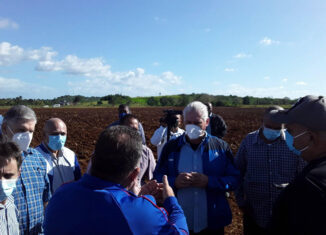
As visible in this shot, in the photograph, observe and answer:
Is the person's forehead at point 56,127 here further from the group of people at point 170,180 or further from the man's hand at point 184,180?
the man's hand at point 184,180

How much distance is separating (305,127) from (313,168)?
1.25 ft

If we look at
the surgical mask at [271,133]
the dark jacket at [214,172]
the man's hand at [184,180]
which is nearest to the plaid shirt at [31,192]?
the dark jacket at [214,172]

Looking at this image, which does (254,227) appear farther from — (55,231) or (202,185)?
(55,231)

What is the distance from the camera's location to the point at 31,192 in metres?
2.32

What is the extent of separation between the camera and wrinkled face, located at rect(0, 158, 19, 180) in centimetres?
191

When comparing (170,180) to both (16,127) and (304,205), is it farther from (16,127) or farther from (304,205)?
(16,127)

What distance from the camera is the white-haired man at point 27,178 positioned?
222 centimetres

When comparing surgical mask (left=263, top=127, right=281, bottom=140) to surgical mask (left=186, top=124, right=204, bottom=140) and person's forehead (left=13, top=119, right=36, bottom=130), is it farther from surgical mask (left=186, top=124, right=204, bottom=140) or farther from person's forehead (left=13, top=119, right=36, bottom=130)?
person's forehead (left=13, top=119, right=36, bottom=130)

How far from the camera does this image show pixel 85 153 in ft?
35.5

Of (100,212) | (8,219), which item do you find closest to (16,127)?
(8,219)

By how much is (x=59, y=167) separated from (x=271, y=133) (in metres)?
2.77

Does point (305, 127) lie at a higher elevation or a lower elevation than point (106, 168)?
higher

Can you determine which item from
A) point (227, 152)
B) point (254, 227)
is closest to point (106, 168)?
point (227, 152)

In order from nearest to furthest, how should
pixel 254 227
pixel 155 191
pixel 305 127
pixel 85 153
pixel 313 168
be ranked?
pixel 313 168, pixel 305 127, pixel 155 191, pixel 254 227, pixel 85 153
